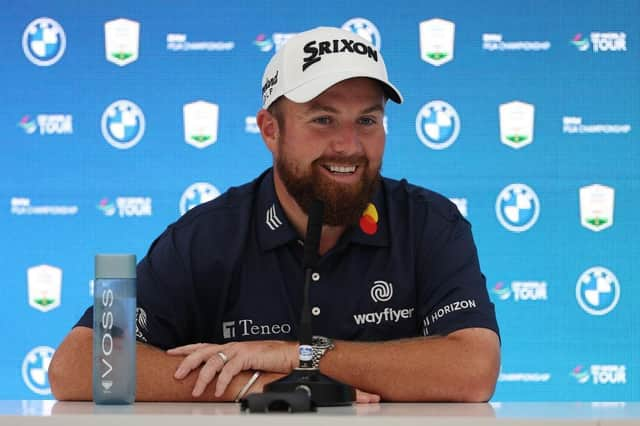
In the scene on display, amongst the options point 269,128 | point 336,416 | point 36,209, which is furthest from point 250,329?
point 36,209

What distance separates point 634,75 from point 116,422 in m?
2.50

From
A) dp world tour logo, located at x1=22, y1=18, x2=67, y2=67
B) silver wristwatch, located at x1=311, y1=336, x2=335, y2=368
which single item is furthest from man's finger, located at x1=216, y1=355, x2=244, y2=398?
dp world tour logo, located at x1=22, y1=18, x2=67, y2=67

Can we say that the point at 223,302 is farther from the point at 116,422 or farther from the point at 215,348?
the point at 116,422

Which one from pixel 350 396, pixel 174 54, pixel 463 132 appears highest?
pixel 174 54

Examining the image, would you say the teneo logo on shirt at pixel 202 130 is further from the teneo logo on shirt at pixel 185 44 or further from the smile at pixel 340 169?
the smile at pixel 340 169

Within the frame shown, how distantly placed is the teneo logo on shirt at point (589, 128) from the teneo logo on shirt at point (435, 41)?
42 centimetres

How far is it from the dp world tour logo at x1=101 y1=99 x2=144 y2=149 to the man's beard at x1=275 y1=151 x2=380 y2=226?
4.47 feet

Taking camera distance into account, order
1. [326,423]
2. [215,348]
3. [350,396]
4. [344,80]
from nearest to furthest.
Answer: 1. [326,423]
2. [350,396]
3. [215,348]
4. [344,80]

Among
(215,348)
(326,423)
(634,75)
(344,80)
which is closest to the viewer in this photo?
(326,423)

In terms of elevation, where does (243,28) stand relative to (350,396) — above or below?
above

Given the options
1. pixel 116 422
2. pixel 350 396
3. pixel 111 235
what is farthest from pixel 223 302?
pixel 111 235

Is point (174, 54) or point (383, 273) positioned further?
point (174, 54)

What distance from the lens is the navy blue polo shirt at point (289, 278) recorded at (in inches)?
87.1

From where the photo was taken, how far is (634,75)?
11.2ft
